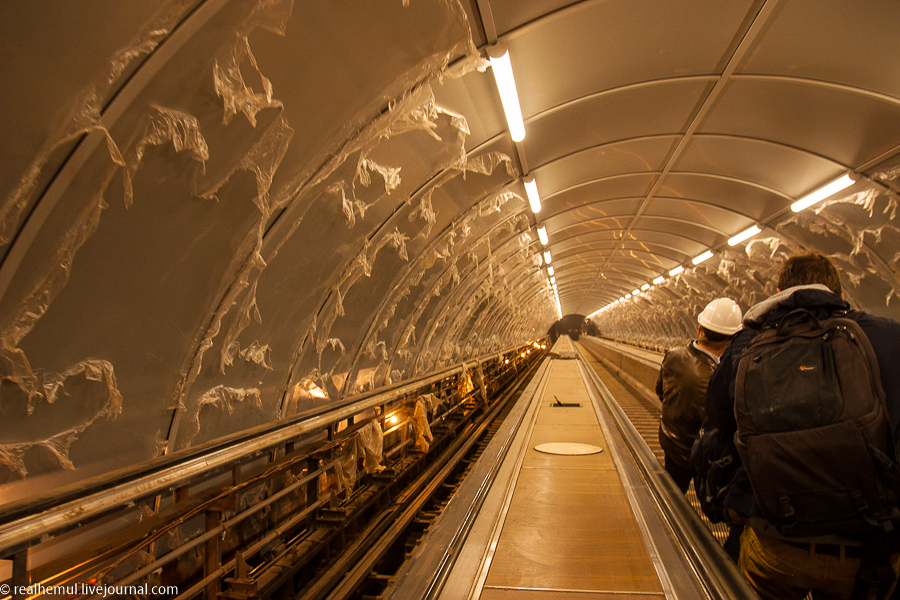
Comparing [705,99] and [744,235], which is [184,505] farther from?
[744,235]

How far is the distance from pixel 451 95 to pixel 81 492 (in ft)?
12.5

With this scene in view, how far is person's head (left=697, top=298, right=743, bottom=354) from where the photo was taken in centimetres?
322

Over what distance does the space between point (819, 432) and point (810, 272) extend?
740 mm

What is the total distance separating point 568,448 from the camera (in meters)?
5.73

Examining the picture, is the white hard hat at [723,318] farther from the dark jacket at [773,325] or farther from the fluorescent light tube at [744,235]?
the fluorescent light tube at [744,235]

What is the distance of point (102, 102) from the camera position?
7.31 feet

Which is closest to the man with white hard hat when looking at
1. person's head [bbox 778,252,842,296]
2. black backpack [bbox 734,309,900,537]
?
person's head [bbox 778,252,842,296]

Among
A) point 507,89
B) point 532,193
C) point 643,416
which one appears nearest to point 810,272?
point 507,89

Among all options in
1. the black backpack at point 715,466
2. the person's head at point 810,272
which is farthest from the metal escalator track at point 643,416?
the person's head at point 810,272

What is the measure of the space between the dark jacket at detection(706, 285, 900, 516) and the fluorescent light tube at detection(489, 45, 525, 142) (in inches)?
109

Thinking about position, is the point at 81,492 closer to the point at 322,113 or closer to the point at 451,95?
the point at 322,113

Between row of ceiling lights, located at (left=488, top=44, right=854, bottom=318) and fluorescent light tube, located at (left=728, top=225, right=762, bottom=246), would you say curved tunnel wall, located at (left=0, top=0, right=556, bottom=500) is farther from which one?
fluorescent light tube, located at (left=728, top=225, right=762, bottom=246)

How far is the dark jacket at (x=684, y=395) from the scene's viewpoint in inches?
128

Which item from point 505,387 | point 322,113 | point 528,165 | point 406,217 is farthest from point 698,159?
point 505,387
